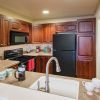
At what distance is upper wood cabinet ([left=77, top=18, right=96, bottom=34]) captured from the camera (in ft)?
11.6

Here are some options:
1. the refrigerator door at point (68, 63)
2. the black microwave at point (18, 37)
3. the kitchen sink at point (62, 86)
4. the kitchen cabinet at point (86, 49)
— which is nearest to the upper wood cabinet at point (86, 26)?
the kitchen cabinet at point (86, 49)

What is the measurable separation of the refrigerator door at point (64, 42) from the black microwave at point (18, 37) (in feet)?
3.16

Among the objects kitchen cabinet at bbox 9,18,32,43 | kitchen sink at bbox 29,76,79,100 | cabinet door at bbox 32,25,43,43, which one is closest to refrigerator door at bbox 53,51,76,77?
cabinet door at bbox 32,25,43,43

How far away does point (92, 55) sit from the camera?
3543 mm

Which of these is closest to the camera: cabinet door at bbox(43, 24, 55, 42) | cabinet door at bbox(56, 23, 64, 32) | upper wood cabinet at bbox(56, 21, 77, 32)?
upper wood cabinet at bbox(56, 21, 77, 32)

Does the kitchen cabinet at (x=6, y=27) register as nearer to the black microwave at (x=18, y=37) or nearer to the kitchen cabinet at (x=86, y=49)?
the black microwave at (x=18, y=37)

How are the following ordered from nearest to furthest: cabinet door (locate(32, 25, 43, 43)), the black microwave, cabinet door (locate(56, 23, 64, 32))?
the black microwave → cabinet door (locate(56, 23, 64, 32)) → cabinet door (locate(32, 25, 43, 43))

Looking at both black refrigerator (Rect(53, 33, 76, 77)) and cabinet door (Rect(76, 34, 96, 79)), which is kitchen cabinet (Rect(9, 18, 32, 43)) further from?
cabinet door (Rect(76, 34, 96, 79))

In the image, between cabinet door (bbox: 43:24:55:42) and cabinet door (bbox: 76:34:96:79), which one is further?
cabinet door (bbox: 43:24:55:42)

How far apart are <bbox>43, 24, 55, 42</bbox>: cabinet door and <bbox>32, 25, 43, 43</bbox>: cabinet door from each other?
16 centimetres

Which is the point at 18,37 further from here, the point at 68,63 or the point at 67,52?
the point at 68,63

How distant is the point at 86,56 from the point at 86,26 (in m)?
0.90

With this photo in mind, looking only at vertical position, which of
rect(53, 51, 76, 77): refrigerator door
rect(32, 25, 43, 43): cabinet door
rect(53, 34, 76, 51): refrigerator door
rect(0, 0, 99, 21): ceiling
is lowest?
rect(53, 51, 76, 77): refrigerator door

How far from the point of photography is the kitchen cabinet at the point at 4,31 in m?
2.83
